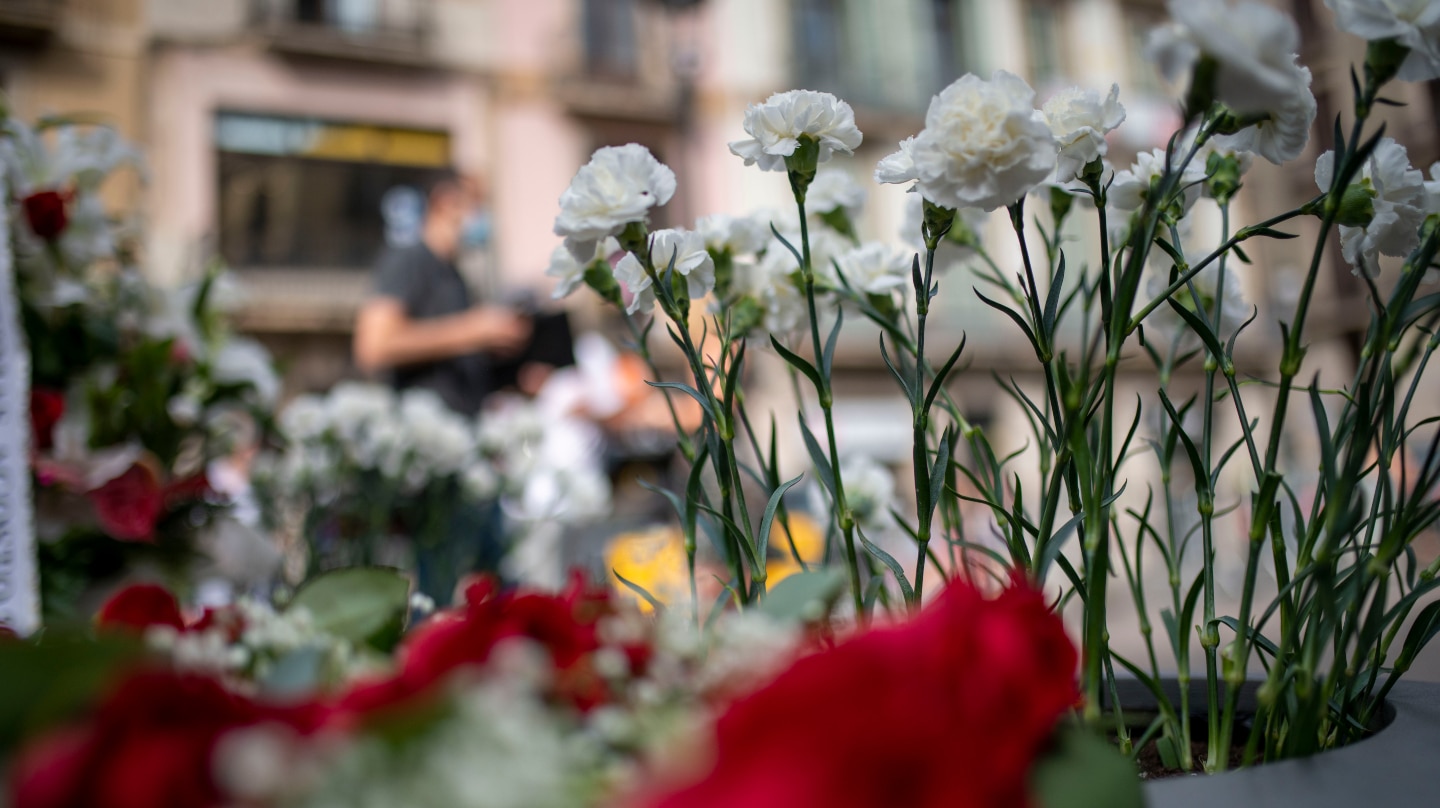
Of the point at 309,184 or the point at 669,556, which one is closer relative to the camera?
the point at 669,556

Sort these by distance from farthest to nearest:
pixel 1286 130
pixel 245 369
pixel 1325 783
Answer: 1. pixel 245 369
2. pixel 1286 130
3. pixel 1325 783

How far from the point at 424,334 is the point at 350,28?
19.5 feet

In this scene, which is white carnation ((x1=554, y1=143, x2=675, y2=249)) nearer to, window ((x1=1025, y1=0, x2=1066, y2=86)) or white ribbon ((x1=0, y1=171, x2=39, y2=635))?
white ribbon ((x1=0, y1=171, x2=39, y2=635))

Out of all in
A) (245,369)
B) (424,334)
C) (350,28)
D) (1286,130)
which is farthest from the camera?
(350,28)

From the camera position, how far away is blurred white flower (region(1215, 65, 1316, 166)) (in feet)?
1.17

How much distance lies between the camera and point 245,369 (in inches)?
43.1

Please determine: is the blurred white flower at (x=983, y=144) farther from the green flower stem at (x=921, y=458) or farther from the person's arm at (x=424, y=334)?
the person's arm at (x=424, y=334)

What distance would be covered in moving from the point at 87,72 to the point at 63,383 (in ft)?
21.0

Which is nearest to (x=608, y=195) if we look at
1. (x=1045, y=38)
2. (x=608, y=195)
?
(x=608, y=195)

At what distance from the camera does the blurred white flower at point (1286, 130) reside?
36cm

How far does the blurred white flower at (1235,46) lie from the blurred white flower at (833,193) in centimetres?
29

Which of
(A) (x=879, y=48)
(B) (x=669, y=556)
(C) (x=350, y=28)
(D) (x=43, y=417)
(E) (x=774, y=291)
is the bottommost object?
(B) (x=669, y=556)

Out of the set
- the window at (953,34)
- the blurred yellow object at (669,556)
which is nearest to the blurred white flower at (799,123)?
the blurred yellow object at (669,556)

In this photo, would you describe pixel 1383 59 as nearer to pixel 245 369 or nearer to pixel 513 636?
pixel 513 636
